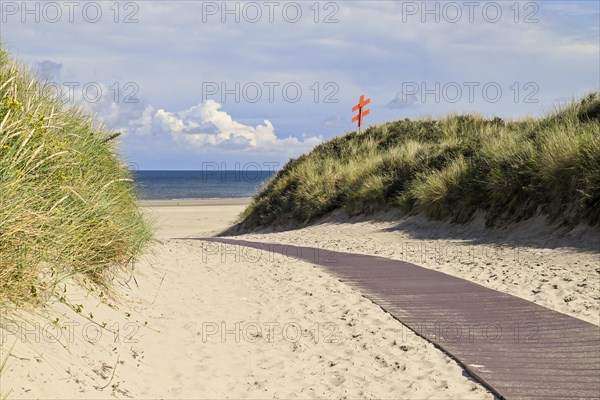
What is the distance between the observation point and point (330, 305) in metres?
9.84

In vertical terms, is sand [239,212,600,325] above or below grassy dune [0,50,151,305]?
below

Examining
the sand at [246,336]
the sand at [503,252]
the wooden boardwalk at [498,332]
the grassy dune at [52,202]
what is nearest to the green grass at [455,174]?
the sand at [503,252]

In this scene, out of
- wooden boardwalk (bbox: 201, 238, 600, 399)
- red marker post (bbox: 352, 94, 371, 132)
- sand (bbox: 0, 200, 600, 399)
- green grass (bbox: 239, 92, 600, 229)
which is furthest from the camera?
red marker post (bbox: 352, 94, 371, 132)

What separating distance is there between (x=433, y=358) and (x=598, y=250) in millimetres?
7025

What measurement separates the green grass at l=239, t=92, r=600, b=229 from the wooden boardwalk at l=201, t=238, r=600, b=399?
475cm

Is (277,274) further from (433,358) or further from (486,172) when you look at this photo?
(486,172)

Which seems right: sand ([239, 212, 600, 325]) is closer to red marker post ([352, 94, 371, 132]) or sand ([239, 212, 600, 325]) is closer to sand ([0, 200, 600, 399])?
sand ([0, 200, 600, 399])

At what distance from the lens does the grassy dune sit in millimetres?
5559

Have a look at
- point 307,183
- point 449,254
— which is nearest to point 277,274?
point 449,254

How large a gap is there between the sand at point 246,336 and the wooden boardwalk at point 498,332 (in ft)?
0.90

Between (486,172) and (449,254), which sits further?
(486,172)

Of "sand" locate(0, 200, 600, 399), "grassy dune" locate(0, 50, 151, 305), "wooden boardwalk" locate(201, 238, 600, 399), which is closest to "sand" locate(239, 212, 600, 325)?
"sand" locate(0, 200, 600, 399)

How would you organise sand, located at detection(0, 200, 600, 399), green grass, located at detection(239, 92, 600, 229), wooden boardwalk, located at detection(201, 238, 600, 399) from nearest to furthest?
1. sand, located at detection(0, 200, 600, 399)
2. wooden boardwalk, located at detection(201, 238, 600, 399)
3. green grass, located at detection(239, 92, 600, 229)

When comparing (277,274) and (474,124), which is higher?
(474,124)
